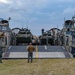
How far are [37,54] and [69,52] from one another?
3261 millimetres

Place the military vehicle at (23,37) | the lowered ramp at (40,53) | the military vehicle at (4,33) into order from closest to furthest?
the lowered ramp at (40,53) < the military vehicle at (4,33) < the military vehicle at (23,37)

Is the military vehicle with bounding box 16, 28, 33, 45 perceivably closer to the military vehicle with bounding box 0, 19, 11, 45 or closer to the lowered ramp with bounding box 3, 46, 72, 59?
the military vehicle with bounding box 0, 19, 11, 45

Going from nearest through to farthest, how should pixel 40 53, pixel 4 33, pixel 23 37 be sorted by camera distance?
pixel 40 53 → pixel 4 33 → pixel 23 37

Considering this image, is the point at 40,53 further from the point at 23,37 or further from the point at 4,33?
the point at 23,37

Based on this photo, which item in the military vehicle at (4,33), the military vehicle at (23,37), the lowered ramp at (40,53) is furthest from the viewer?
the military vehicle at (23,37)

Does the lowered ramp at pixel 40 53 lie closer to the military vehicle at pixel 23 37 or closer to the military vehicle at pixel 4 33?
the military vehicle at pixel 4 33

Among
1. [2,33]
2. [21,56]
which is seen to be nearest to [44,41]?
[2,33]

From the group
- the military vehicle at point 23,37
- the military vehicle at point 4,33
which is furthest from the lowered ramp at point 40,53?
the military vehicle at point 23,37

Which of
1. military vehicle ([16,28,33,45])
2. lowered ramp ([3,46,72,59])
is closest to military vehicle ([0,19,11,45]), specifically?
lowered ramp ([3,46,72,59])

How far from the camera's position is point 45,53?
2970 cm

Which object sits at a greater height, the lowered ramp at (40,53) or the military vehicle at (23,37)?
the military vehicle at (23,37)

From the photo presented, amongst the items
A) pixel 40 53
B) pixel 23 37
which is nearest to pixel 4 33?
pixel 40 53

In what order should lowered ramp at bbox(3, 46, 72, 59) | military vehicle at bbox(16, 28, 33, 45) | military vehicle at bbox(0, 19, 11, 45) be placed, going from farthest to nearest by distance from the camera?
military vehicle at bbox(16, 28, 33, 45) → military vehicle at bbox(0, 19, 11, 45) → lowered ramp at bbox(3, 46, 72, 59)

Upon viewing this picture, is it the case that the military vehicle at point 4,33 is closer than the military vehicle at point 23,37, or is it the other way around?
the military vehicle at point 4,33
